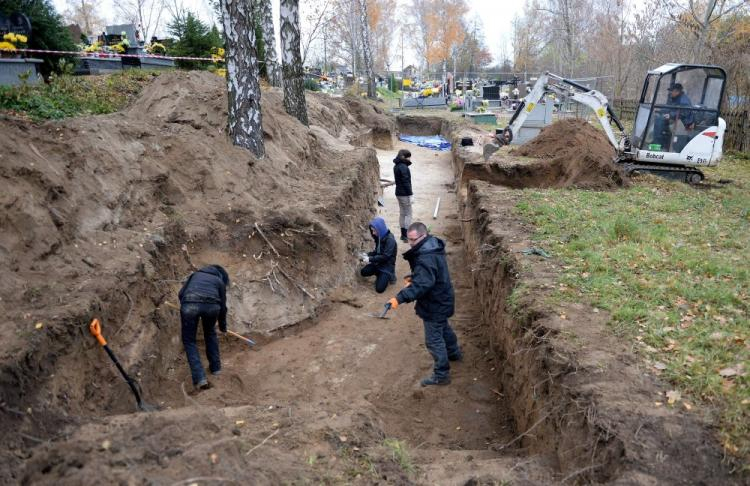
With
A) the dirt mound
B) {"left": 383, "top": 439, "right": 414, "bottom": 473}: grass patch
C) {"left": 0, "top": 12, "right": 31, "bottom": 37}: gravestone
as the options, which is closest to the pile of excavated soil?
{"left": 383, "top": 439, "right": 414, "bottom": 473}: grass patch

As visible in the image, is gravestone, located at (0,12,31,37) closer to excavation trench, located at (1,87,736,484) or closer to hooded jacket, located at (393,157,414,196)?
excavation trench, located at (1,87,736,484)

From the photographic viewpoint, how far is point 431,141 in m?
27.8

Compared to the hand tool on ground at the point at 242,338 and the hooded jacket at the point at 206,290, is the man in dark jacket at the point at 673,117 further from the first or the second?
the hooded jacket at the point at 206,290

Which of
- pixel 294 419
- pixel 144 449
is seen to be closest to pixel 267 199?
pixel 294 419

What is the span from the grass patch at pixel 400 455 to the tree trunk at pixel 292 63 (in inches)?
455

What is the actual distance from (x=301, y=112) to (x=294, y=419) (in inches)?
448

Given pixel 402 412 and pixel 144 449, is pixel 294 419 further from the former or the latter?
pixel 402 412

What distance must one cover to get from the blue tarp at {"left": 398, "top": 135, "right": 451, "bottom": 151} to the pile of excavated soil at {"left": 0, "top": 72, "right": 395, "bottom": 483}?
15147mm

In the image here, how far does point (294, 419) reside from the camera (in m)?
4.59

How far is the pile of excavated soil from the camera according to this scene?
4.77 meters

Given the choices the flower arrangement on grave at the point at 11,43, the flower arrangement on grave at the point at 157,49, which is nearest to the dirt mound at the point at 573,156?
the flower arrangement on grave at the point at 157,49

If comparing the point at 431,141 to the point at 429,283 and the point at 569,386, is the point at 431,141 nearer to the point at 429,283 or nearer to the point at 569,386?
the point at 429,283

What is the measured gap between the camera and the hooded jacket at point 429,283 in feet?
Result: 20.4

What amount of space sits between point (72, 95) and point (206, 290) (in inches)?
285
